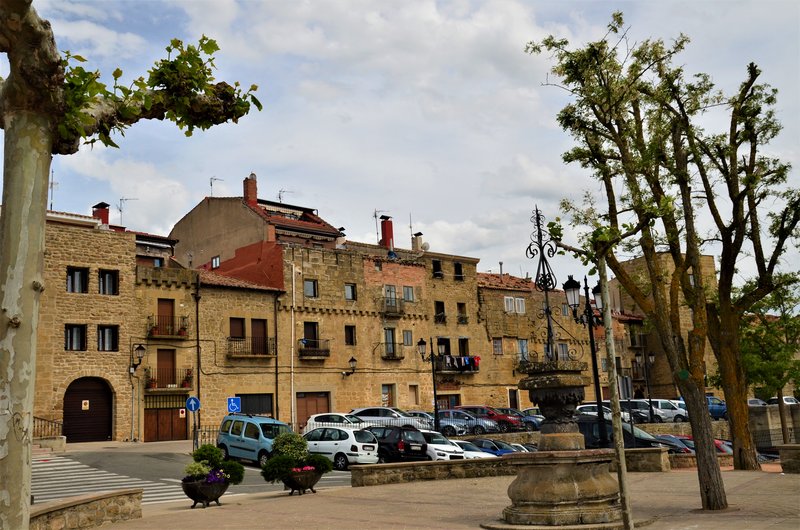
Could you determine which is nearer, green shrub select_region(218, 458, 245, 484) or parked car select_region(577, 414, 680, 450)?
green shrub select_region(218, 458, 245, 484)

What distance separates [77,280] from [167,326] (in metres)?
4.47

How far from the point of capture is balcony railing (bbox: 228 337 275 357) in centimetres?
3744

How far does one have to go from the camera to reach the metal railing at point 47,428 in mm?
30891

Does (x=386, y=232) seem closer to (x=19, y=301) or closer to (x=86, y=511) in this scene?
(x=86, y=511)

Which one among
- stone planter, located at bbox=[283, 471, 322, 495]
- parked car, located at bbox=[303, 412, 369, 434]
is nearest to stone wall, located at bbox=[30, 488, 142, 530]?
stone planter, located at bbox=[283, 471, 322, 495]

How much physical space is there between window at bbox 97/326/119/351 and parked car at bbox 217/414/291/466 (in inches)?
384

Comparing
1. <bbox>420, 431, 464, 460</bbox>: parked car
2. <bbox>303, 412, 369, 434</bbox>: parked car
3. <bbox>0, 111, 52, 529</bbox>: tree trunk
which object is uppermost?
<bbox>0, 111, 52, 529</bbox>: tree trunk

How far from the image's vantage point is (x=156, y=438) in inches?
1356

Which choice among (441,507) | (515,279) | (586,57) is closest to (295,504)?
(441,507)

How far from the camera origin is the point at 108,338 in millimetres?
33875

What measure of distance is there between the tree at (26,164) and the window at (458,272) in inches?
1722

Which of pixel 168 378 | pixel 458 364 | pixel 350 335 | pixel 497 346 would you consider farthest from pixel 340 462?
pixel 497 346

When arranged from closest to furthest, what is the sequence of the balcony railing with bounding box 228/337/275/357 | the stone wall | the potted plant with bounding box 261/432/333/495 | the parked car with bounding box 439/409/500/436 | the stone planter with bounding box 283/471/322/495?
the stone wall < the potted plant with bounding box 261/432/333/495 < the stone planter with bounding box 283/471/322/495 < the parked car with bounding box 439/409/500/436 < the balcony railing with bounding box 228/337/275/357

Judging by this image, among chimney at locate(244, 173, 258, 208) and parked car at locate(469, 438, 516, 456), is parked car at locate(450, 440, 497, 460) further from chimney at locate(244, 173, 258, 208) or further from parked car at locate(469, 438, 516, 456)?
chimney at locate(244, 173, 258, 208)
